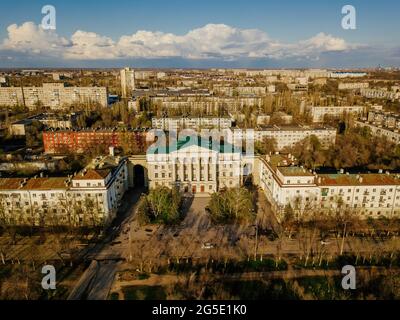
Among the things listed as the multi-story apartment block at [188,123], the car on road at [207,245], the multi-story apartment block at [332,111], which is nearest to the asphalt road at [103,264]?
the car on road at [207,245]

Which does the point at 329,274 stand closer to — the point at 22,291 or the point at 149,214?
the point at 149,214

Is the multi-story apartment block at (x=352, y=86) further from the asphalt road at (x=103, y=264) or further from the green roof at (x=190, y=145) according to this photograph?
the asphalt road at (x=103, y=264)

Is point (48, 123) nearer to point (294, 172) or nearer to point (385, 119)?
point (294, 172)

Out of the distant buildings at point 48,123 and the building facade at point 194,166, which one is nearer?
the building facade at point 194,166

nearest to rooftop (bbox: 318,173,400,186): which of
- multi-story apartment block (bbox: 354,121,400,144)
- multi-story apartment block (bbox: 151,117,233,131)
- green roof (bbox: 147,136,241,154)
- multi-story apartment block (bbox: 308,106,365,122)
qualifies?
green roof (bbox: 147,136,241,154)

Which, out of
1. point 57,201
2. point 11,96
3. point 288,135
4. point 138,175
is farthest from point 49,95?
point 57,201

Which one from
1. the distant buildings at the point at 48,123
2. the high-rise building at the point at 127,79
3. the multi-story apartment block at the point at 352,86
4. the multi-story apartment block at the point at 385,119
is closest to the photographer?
the multi-story apartment block at the point at 385,119

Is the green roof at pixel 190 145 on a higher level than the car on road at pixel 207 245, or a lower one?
higher
